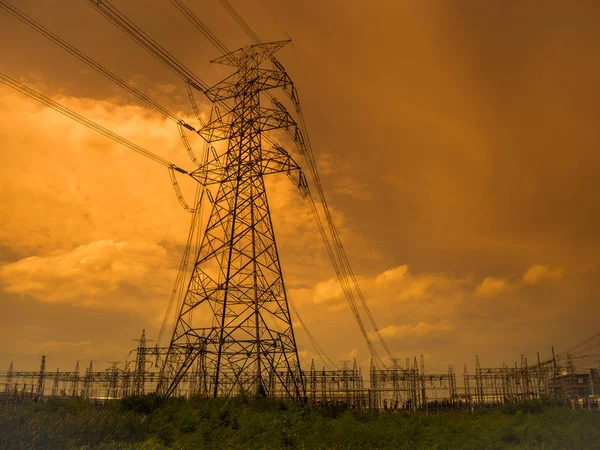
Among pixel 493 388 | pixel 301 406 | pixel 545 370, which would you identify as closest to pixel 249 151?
pixel 301 406

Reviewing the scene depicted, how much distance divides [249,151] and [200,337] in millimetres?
9633

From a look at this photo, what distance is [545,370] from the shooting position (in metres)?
52.3

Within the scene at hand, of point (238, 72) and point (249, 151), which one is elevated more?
point (238, 72)

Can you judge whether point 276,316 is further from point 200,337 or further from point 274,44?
point 274,44

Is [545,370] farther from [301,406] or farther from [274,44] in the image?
[274,44]

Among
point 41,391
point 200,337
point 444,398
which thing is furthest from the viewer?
point 41,391

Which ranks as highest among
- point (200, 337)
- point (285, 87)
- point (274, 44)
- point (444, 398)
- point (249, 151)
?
point (274, 44)

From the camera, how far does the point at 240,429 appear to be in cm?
1792

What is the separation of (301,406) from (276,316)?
4.32m

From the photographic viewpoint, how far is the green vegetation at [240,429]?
560 inches

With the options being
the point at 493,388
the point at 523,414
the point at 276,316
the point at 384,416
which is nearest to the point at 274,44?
the point at 276,316

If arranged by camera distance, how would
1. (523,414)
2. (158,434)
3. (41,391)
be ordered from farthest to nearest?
(41,391), (523,414), (158,434)

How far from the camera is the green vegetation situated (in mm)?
14219

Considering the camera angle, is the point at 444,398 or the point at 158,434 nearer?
the point at 158,434
